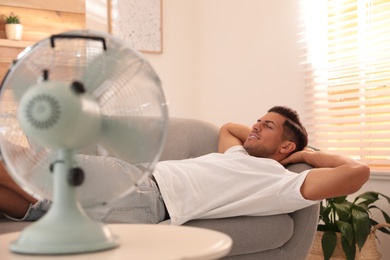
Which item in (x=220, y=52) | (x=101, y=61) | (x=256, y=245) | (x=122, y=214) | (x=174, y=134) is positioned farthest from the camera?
(x=220, y=52)

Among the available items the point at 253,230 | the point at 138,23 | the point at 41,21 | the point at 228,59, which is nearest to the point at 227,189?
the point at 253,230

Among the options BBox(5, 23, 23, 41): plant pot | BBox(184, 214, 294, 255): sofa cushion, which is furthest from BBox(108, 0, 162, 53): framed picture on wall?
BBox(184, 214, 294, 255): sofa cushion

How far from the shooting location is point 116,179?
1.11 meters

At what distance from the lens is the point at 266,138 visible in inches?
101

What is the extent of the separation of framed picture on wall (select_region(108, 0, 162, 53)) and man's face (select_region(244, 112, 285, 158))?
6.35ft

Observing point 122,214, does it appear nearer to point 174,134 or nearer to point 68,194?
point 174,134

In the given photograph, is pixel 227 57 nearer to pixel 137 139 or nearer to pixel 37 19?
pixel 37 19

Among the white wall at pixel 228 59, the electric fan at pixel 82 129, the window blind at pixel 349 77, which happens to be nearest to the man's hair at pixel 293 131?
the window blind at pixel 349 77

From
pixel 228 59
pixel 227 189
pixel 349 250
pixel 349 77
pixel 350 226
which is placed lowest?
pixel 349 250

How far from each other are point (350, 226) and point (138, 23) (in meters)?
2.30

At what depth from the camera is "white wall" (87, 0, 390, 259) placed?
3.76 meters

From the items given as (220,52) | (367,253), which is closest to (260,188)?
(367,253)

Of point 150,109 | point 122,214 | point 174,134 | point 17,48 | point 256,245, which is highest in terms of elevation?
point 17,48

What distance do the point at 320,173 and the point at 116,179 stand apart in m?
1.23
